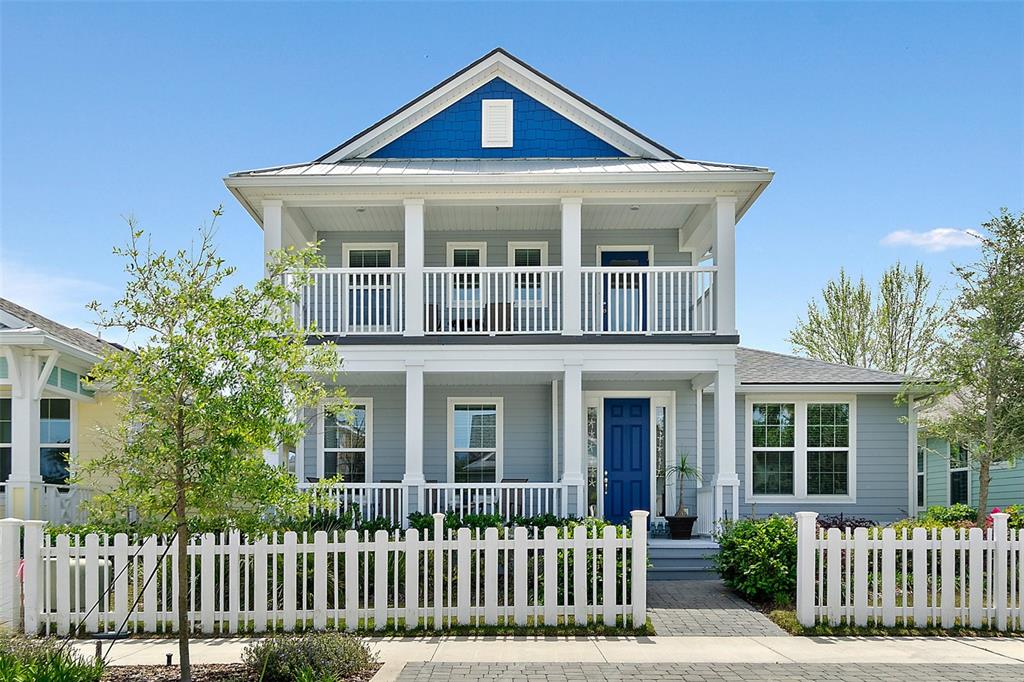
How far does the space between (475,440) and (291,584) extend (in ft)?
25.0

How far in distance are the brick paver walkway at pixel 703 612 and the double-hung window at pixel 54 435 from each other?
429 inches

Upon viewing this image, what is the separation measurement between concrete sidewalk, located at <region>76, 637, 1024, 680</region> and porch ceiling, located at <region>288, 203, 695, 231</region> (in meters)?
7.78

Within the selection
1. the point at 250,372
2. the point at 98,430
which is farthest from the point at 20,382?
the point at 250,372

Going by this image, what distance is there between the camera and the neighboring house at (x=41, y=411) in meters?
14.6

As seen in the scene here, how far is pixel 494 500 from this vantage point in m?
14.7

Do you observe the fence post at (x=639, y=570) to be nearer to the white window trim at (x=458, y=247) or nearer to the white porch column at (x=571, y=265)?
the white porch column at (x=571, y=265)

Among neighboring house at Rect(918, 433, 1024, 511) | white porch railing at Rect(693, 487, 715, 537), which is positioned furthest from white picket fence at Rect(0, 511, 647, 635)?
neighboring house at Rect(918, 433, 1024, 511)

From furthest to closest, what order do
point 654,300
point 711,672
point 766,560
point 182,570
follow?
point 654,300
point 766,560
point 711,672
point 182,570

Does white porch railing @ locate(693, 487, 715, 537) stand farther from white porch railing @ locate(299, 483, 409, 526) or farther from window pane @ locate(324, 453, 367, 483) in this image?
window pane @ locate(324, 453, 367, 483)

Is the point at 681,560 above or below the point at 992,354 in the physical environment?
below

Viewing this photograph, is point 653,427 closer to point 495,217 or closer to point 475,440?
point 475,440

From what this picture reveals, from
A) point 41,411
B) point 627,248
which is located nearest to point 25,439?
point 41,411

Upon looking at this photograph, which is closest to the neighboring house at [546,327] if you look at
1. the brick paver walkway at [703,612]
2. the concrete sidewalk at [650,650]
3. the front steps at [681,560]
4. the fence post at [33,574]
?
the front steps at [681,560]

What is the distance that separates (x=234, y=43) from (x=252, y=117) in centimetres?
136
